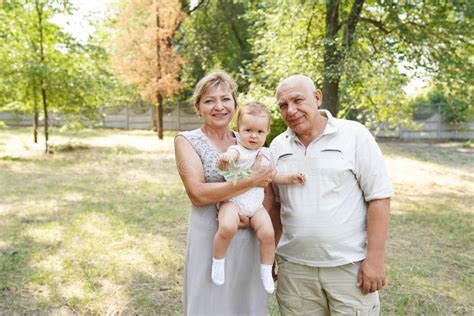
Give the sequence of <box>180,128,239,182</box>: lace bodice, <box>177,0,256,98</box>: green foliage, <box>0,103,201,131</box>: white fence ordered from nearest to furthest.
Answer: <box>180,128,239,182</box>: lace bodice, <box>177,0,256,98</box>: green foliage, <box>0,103,201,131</box>: white fence

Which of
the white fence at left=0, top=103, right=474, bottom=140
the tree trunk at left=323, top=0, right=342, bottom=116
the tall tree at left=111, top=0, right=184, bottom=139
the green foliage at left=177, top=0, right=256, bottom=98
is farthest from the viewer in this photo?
the green foliage at left=177, top=0, right=256, bottom=98

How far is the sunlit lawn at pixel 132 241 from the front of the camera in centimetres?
375

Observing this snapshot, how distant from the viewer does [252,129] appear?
81.3 inches

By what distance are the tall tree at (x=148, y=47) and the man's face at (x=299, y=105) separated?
49.5 feet

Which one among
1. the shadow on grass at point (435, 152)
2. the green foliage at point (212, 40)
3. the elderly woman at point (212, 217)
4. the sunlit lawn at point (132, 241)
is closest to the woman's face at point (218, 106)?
the elderly woman at point (212, 217)

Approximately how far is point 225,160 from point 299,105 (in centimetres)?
44

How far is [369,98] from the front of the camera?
7.05 metres

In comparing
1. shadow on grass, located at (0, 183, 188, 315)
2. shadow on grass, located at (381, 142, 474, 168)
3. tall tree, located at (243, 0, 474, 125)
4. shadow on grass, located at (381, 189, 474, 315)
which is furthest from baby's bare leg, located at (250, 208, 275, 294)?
shadow on grass, located at (381, 142, 474, 168)

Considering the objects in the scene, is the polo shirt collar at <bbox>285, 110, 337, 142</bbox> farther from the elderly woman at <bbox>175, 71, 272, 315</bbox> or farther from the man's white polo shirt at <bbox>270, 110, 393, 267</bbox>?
the elderly woman at <bbox>175, 71, 272, 315</bbox>

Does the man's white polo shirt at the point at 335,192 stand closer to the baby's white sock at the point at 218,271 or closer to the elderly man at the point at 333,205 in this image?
the elderly man at the point at 333,205

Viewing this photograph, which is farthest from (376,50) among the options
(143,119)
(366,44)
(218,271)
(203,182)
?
(143,119)

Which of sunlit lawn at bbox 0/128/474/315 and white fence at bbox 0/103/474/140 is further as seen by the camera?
white fence at bbox 0/103/474/140

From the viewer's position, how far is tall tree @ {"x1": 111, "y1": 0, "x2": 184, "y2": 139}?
1634cm

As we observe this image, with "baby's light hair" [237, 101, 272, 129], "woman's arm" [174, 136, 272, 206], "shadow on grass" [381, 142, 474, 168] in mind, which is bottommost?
"shadow on grass" [381, 142, 474, 168]
